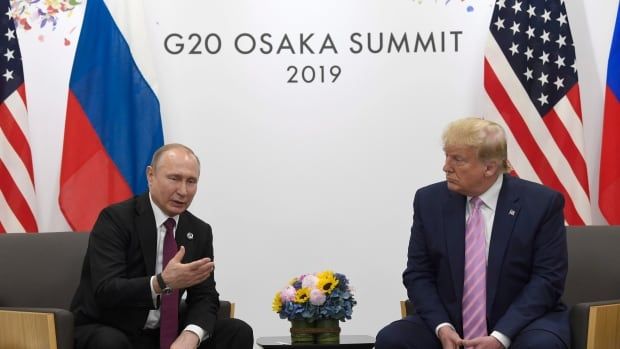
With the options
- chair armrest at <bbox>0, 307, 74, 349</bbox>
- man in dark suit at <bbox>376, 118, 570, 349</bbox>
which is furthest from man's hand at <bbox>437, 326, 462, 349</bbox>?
chair armrest at <bbox>0, 307, 74, 349</bbox>

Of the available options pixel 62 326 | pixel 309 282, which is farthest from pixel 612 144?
pixel 62 326

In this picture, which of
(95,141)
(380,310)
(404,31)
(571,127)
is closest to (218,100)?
(95,141)

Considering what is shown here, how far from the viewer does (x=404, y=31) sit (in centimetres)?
559

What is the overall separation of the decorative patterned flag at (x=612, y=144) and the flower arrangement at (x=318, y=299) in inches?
77.2

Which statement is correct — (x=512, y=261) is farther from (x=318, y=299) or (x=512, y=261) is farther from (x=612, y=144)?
(x=612, y=144)

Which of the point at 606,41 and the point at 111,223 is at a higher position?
the point at 606,41

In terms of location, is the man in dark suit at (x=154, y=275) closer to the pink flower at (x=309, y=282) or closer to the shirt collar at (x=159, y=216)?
the shirt collar at (x=159, y=216)

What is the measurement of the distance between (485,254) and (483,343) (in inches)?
16.4

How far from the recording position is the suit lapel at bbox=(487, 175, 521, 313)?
3.95 m

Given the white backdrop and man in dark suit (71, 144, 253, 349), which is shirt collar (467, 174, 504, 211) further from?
the white backdrop

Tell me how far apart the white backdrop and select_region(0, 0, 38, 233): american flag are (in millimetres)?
803

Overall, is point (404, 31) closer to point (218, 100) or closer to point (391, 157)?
point (391, 157)

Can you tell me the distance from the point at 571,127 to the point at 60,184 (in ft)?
9.76

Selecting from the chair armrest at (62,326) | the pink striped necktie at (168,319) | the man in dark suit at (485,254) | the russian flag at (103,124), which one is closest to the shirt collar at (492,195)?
the man in dark suit at (485,254)
